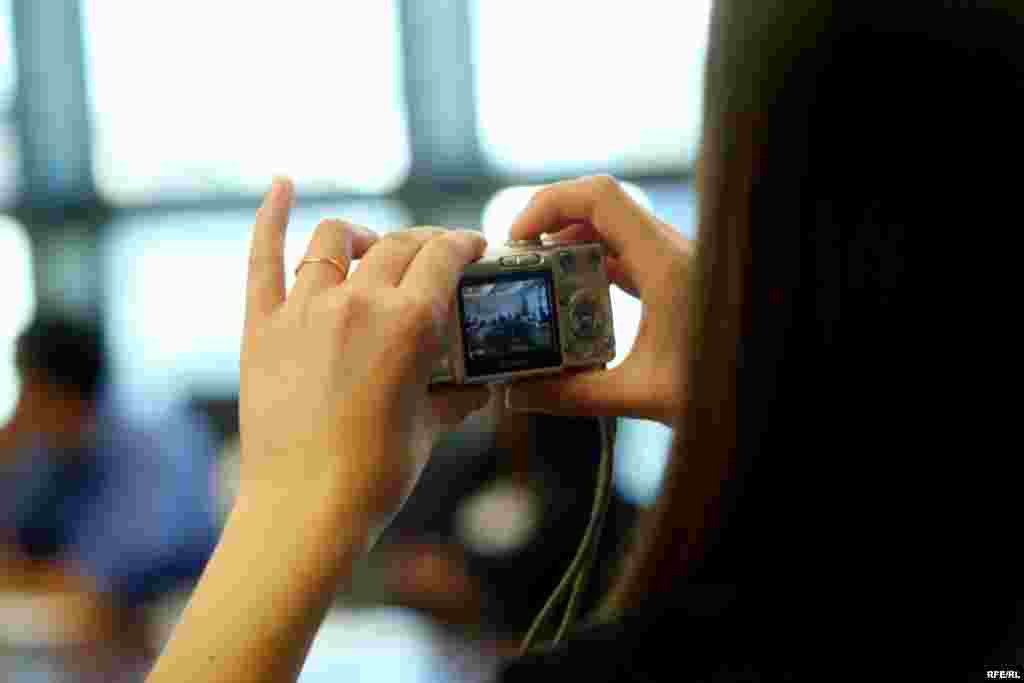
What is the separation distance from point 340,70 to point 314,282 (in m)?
1.70

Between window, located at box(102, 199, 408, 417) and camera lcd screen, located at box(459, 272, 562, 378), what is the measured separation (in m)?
1.53

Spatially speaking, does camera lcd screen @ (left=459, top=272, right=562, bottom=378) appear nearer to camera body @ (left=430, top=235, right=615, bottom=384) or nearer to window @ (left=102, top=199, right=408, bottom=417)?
camera body @ (left=430, top=235, right=615, bottom=384)

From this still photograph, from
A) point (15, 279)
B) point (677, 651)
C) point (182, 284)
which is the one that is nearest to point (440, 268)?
point (677, 651)

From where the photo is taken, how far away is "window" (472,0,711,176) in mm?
2256

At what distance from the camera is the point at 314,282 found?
647 millimetres

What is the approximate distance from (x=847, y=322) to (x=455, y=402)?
0.33 meters

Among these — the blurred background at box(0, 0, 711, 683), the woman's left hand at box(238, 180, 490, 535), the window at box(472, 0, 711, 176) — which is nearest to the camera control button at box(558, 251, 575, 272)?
the woman's left hand at box(238, 180, 490, 535)

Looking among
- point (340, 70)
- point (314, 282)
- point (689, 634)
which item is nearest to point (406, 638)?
point (340, 70)

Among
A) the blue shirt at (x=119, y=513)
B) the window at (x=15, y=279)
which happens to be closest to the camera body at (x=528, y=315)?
the blue shirt at (x=119, y=513)

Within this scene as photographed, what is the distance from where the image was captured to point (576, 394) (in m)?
0.75

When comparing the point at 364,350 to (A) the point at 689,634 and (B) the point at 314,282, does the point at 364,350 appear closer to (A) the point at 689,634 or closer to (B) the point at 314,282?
(B) the point at 314,282

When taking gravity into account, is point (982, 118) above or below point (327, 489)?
above

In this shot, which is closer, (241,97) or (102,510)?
(102,510)

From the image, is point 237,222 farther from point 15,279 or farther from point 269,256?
point 269,256
